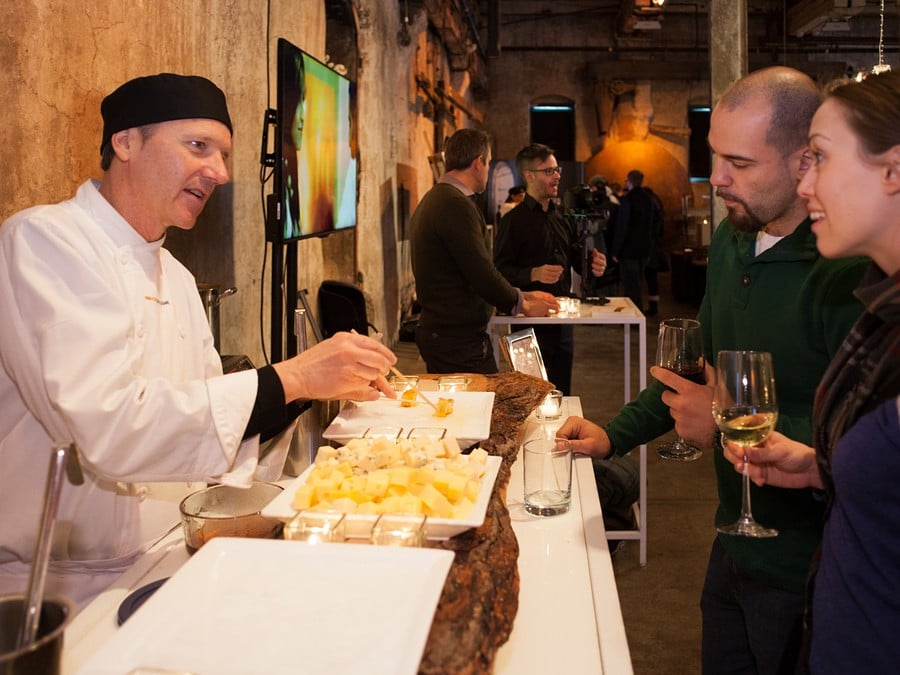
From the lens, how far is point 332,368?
6.15 ft

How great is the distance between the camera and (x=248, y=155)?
4.13 meters

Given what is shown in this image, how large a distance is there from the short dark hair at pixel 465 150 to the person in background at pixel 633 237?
6806 millimetres

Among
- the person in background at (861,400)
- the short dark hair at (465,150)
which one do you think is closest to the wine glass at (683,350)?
the person in background at (861,400)

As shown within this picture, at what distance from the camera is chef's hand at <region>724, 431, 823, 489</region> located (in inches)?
60.4

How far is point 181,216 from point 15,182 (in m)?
0.55

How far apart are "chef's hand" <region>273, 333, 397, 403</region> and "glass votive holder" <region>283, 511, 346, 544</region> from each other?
0.42 m

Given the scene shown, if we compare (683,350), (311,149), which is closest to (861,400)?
(683,350)

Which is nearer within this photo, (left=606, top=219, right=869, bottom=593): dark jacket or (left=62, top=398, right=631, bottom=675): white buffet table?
(left=62, top=398, right=631, bottom=675): white buffet table

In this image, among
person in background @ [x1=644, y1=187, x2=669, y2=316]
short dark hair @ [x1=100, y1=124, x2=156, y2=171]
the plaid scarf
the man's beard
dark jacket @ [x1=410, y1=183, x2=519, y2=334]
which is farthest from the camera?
person in background @ [x1=644, y1=187, x2=669, y2=316]

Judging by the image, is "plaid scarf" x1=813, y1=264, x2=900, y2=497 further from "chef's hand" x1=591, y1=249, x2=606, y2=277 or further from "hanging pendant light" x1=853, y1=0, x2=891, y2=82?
"chef's hand" x1=591, y1=249, x2=606, y2=277

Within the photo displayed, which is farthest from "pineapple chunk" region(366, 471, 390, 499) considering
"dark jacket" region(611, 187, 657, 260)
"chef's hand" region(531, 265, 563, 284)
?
"dark jacket" region(611, 187, 657, 260)

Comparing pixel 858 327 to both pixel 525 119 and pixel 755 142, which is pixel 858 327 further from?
pixel 525 119

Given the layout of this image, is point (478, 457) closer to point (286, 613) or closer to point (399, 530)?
point (399, 530)

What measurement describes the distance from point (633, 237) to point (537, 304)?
677cm
